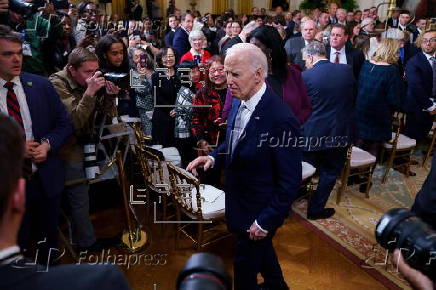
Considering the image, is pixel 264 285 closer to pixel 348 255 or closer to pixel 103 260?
pixel 348 255

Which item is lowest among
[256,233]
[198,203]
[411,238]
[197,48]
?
[198,203]

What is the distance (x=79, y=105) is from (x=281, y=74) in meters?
1.47

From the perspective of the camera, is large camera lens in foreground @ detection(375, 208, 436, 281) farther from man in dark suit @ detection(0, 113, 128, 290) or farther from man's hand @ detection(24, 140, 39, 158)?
man's hand @ detection(24, 140, 39, 158)

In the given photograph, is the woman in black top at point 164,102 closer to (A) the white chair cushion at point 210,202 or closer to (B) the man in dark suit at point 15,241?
(A) the white chair cushion at point 210,202

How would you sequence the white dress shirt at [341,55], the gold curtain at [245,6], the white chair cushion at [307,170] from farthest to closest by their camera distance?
the gold curtain at [245,6], the white dress shirt at [341,55], the white chair cushion at [307,170]

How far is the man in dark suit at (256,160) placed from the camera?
6.28 feet

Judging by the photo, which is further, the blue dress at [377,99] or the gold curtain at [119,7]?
the gold curtain at [119,7]

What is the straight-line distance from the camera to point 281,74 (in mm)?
2904

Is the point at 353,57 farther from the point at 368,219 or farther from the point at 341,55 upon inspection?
the point at 368,219

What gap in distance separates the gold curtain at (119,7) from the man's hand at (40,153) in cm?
1195

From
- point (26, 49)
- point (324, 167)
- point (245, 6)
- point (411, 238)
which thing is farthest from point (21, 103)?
point (245, 6)

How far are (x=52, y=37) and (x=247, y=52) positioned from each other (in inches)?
115

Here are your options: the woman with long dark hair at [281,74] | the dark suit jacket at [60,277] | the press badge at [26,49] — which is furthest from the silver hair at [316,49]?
the dark suit jacket at [60,277]

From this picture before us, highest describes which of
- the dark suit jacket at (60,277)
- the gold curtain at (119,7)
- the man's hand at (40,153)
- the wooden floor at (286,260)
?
the gold curtain at (119,7)
